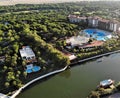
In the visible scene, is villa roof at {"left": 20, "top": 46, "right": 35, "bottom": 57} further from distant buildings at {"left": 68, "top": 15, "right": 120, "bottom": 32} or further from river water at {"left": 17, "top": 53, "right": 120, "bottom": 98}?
distant buildings at {"left": 68, "top": 15, "right": 120, "bottom": 32}

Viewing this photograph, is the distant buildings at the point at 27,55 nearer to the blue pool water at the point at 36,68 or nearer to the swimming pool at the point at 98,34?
the blue pool water at the point at 36,68

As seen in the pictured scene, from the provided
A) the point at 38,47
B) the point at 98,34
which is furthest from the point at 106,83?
the point at 98,34

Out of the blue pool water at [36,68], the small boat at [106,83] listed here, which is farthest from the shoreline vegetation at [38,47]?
the small boat at [106,83]

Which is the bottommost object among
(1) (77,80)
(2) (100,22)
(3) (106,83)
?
(1) (77,80)

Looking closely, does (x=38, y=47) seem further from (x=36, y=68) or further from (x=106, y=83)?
(x=106, y=83)

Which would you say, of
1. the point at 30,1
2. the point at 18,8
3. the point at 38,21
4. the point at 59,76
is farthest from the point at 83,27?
the point at 30,1

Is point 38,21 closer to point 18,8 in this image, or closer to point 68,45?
point 68,45
